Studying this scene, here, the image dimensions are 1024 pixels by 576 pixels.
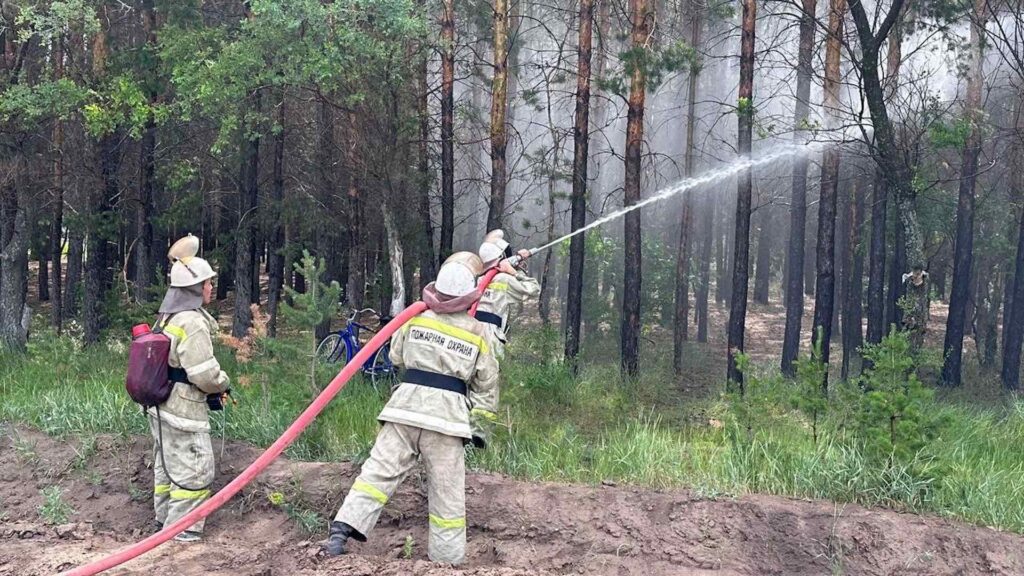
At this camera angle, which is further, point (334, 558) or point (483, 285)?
point (483, 285)

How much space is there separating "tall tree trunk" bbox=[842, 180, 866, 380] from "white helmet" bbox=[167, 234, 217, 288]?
15.6m

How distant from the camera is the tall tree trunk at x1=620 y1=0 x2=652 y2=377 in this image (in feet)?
42.0

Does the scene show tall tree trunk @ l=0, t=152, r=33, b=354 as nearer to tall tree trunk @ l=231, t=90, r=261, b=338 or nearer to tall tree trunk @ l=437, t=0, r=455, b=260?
tall tree trunk @ l=231, t=90, r=261, b=338

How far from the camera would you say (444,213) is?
14.3 m

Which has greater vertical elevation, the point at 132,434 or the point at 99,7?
the point at 99,7

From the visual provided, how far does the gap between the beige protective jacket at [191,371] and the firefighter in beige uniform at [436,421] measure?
138cm

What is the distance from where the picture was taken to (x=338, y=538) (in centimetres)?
532

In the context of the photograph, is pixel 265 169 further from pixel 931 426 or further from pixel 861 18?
pixel 931 426

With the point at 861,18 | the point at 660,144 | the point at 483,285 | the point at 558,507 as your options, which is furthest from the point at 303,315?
the point at 660,144

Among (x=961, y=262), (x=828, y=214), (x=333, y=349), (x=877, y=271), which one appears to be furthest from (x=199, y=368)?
(x=961, y=262)

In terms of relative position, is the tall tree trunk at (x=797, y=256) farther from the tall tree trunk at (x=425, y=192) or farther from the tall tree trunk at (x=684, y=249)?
the tall tree trunk at (x=425, y=192)

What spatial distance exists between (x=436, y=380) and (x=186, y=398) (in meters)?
1.93

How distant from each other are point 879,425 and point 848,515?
29.5 inches

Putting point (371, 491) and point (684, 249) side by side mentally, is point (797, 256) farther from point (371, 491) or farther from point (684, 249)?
point (371, 491)
